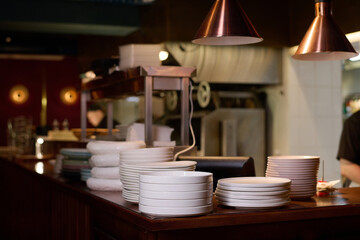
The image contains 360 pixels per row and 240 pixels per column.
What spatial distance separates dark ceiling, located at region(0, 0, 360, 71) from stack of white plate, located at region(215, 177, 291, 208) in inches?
104

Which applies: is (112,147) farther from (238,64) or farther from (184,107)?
(238,64)

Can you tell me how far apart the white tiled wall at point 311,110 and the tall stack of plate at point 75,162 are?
9.87ft

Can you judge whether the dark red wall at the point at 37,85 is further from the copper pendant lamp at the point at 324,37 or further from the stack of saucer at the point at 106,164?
the copper pendant lamp at the point at 324,37

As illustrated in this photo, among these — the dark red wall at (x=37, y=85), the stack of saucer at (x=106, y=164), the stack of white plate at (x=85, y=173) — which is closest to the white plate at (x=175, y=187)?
the stack of saucer at (x=106, y=164)

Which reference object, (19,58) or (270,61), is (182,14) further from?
(19,58)

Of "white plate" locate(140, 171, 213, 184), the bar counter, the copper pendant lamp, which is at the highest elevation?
the copper pendant lamp

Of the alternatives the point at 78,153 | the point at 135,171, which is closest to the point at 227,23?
the point at 135,171

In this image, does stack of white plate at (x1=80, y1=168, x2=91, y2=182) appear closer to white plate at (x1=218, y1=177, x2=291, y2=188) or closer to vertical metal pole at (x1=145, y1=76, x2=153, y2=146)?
vertical metal pole at (x1=145, y1=76, x2=153, y2=146)

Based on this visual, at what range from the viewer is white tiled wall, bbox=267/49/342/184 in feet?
18.6

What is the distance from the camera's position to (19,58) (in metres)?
12.1

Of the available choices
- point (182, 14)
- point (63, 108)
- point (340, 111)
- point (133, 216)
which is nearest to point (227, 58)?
point (182, 14)

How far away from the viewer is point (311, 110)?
5.68 meters

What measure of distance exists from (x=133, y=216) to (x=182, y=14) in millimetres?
3982

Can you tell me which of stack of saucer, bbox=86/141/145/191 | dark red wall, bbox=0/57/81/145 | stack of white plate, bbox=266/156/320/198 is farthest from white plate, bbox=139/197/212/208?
dark red wall, bbox=0/57/81/145
